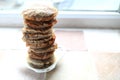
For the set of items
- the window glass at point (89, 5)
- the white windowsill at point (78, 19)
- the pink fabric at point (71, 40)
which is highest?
the window glass at point (89, 5)

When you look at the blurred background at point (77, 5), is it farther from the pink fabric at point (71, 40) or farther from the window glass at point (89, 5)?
the pink fabric at point (71, 40)

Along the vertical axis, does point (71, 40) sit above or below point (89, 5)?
below

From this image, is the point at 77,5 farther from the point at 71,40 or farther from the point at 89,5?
the point at 71,40

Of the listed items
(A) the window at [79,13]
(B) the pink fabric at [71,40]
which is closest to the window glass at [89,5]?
(A) the window at [79,13]

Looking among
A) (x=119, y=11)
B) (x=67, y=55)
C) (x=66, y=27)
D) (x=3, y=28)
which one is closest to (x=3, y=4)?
(x=3, y=28)

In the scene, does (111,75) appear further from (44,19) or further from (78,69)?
(44,19)

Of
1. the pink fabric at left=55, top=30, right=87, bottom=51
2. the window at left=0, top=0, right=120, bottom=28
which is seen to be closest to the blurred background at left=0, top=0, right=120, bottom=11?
the window at left=0, top=0, right=120, bottom=28

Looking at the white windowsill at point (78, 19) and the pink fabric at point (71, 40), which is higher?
the white windowsill at point (78, 19)

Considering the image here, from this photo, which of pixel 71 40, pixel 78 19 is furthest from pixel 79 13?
pixel 71 40
